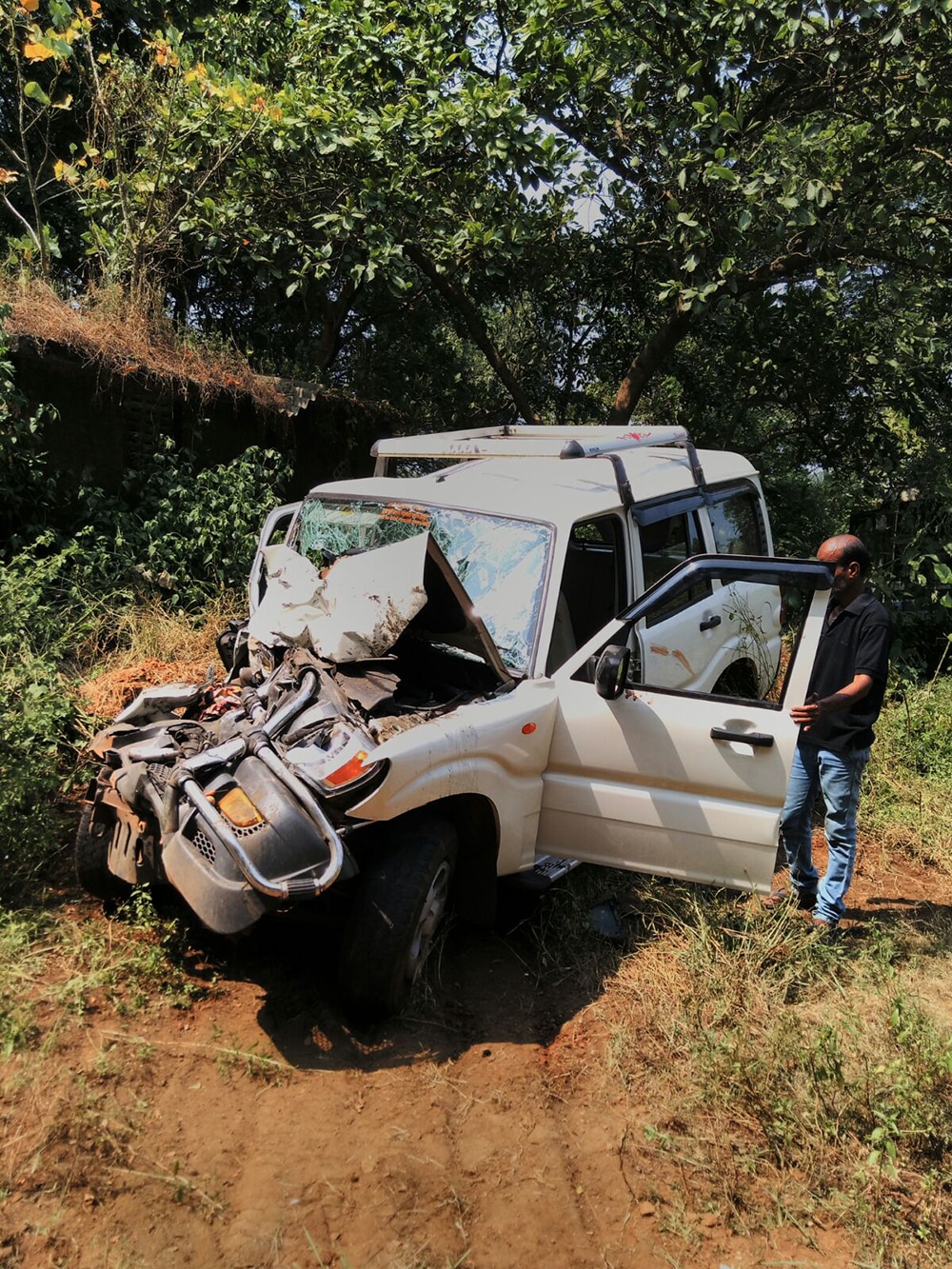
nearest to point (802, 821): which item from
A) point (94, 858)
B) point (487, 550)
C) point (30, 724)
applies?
point (487, 550)

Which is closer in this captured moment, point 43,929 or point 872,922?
point 43,929

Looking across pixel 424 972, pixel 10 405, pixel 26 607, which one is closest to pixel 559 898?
pixel 424 972

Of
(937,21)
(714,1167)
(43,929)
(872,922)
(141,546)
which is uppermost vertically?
(937,21)

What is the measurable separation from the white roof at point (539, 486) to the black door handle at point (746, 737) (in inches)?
46.8

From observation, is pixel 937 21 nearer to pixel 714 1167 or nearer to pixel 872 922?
pixel 872 922

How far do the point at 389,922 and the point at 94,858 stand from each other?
139 centimetres

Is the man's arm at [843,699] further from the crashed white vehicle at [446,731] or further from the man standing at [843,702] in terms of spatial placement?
the crashed white vehicle at [446,731]

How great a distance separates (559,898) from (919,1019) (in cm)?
162

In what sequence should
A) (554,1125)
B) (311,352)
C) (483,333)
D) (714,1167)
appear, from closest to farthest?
1. (714,1167)
2. (554,1125)
3. (483,333)
4. (311,352)

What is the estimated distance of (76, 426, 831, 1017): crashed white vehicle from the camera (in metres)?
3.03

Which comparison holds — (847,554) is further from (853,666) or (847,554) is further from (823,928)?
(823,928)

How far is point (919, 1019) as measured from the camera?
322 cm

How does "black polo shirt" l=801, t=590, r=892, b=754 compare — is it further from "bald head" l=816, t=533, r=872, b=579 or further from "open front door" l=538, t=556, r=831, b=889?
A: "open front door" l=538, t=556, r=831, b=889

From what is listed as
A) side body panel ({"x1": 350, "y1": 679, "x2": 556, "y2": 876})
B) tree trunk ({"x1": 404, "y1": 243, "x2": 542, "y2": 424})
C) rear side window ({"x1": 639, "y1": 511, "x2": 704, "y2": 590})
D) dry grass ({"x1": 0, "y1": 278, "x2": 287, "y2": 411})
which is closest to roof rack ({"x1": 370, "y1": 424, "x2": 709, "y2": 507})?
rear side window ({"x1": 639, "y1": 511, "x2": 704, "y2": 590})
